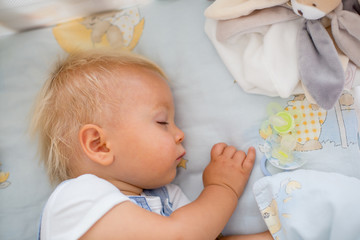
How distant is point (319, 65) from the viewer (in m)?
0.94

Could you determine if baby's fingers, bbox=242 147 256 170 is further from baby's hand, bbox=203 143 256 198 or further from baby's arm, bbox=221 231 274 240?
baby's arm, bbox=221 231 274 240

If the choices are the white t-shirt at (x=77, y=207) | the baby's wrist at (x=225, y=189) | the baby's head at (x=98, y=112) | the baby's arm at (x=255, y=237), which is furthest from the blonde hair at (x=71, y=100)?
the baby's arm at (x=255, y=237)

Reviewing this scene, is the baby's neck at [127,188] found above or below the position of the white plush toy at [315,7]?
below

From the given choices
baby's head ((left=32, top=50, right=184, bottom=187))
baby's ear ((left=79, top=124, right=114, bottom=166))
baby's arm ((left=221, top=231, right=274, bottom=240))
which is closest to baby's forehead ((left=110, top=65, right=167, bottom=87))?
baby's head ((left=32, top=50, right=184, bottom=187))

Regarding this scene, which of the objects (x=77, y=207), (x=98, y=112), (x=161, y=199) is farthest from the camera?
(x=161, y=199)

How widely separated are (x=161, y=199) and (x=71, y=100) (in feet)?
1.32

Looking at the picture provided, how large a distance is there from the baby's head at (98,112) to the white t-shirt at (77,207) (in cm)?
10

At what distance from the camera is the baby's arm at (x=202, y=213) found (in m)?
0.83

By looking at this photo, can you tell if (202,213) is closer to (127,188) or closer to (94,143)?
(127,188)

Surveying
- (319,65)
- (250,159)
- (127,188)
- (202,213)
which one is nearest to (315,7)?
(319,65)

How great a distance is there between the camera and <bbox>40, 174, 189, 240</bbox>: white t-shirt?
0.82 m

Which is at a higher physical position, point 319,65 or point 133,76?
point 133,76

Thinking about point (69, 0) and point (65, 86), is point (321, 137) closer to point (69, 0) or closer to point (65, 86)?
point (65, 86)

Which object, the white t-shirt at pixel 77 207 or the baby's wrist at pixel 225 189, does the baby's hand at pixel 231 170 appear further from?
the white t-shirt at pixel 77 207
